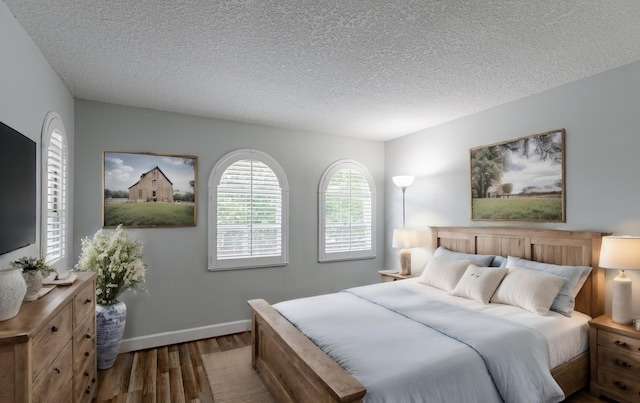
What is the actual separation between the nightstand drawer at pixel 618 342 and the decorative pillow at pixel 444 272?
114 cm

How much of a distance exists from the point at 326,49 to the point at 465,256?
261 cm

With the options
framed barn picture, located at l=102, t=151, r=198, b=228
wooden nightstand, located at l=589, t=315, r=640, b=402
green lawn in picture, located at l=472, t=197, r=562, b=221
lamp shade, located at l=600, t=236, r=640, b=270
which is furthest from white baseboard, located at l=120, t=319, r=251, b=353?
lamp shade, located at l=600, t=236, r=640, b=270

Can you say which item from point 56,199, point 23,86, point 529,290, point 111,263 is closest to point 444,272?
point 529,290

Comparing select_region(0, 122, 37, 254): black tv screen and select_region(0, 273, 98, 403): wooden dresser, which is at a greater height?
select_region(0, 122, 37, 254): black tv screen

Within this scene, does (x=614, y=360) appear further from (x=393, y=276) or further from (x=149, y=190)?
(x=149, y=190)

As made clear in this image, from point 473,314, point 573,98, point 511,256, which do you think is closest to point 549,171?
point 573,98

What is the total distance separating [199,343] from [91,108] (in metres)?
2.79

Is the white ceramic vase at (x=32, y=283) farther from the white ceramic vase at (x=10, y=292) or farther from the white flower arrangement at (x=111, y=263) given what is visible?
the white flower arrangement at (x=111, y=263)

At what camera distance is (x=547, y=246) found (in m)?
3.10

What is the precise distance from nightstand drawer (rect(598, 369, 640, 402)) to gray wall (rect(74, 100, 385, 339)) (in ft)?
9.77

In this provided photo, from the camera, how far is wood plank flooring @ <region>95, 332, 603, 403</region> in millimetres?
2646

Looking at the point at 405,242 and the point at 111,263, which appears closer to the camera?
the point at 111,263

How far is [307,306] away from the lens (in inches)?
115

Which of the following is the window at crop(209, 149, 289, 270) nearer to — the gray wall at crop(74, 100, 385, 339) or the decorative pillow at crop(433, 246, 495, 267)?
the gray wall at crop(74, 100, 385, 339)
